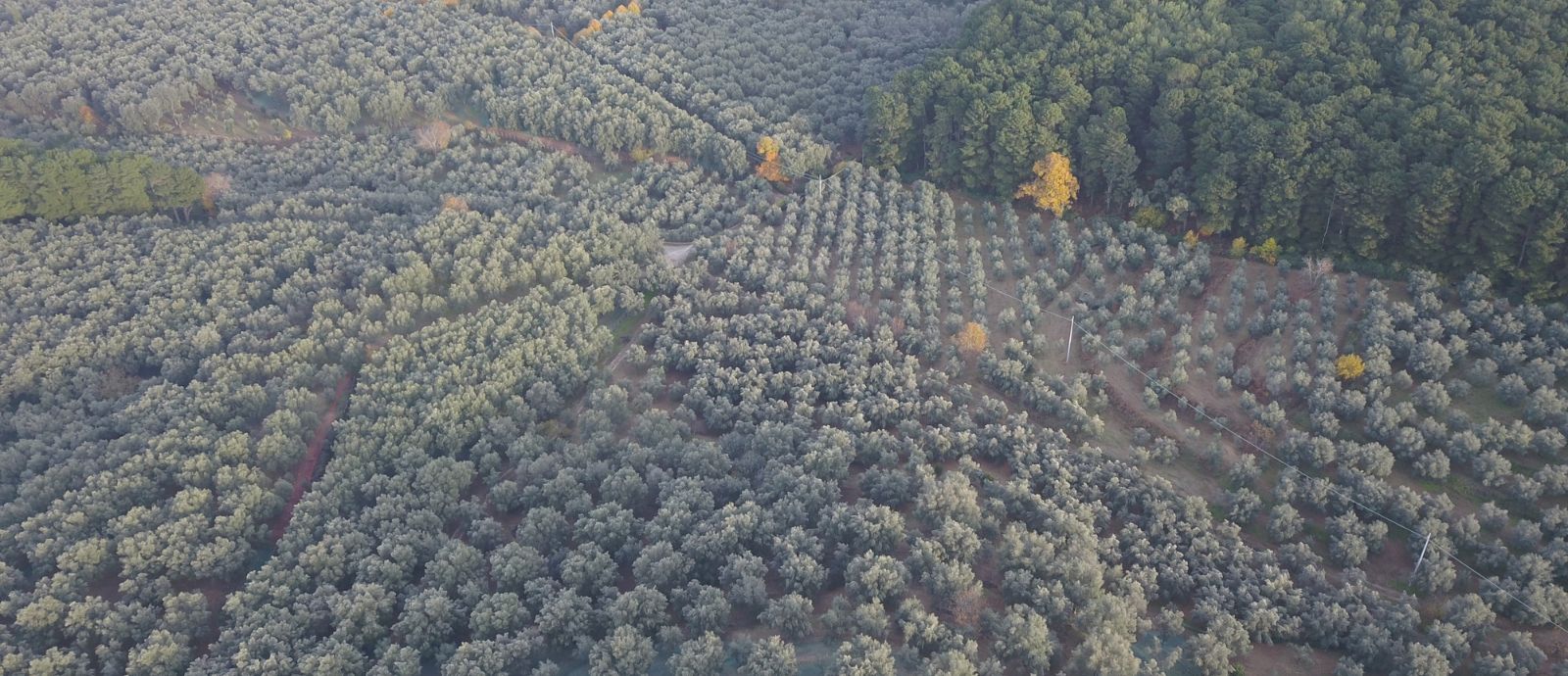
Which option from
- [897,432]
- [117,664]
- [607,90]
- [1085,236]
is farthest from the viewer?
[607,90]

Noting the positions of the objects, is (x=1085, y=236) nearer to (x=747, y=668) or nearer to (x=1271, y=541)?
(x=1271, y=541)

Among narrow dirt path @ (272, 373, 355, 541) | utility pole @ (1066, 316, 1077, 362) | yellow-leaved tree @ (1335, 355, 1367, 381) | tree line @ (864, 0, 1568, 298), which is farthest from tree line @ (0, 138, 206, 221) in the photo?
yellow-leaved tree @ (1335, 355, 1367, 381)

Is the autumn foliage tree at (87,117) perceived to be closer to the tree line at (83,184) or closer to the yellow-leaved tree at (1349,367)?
the tree line at (83,184)

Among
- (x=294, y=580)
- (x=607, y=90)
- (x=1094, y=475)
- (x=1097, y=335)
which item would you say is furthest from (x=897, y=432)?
(x=607, y=90)

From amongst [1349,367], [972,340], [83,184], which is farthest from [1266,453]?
[83,184]

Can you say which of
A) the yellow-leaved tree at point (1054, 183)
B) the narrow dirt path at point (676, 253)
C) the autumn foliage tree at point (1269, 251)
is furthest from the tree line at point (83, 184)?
the autumn foliage tree at point (1269, 251)
